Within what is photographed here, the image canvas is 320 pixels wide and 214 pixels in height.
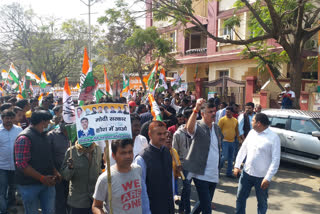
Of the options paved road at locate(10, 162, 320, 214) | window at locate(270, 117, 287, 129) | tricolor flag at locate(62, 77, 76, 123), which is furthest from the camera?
window at locate(270, 117, 287, 129)

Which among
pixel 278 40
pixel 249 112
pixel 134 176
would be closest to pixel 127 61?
pixel 278 40

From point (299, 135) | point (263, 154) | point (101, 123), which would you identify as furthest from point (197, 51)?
point (101, 123)

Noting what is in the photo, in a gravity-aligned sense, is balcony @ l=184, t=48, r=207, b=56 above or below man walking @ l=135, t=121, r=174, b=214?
above

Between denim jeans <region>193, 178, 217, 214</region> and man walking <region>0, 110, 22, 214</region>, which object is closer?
denim jeans <region>193, 178, 217, 214</region>

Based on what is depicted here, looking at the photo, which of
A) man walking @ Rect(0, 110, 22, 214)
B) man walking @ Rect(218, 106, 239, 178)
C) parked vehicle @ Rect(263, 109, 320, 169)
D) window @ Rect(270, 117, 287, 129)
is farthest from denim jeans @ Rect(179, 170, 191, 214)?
window @ Rect(270, 117, 287, 129)

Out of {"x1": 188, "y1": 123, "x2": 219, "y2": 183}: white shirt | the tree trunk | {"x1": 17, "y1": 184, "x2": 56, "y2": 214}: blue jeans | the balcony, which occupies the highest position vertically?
the balcony

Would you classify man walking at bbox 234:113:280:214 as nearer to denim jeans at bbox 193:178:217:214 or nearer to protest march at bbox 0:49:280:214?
protest march at bbox 0:49:280:214

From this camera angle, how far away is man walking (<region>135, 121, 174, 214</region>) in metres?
2.99

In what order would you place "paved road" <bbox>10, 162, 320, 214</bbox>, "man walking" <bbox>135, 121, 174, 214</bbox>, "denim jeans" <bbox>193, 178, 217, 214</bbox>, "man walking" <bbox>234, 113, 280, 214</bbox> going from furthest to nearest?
"paved road" <bbox>10, 162, 320, 214</bbox>
"man walking" <bbox>234, 113, 280, 214</bbox>
"denim jeans" <bbox>193, 178, 217, 214</bbox>
"man walking" <bbox>135, 121, 174, 214</bbox>

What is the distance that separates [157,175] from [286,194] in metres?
4.09

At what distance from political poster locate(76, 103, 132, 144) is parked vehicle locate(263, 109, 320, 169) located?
5894 millimetres

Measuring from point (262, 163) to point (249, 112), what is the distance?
12.7 feet

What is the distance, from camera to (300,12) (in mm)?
9688

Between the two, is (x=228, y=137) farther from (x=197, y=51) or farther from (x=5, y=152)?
(x=197, y=51)
